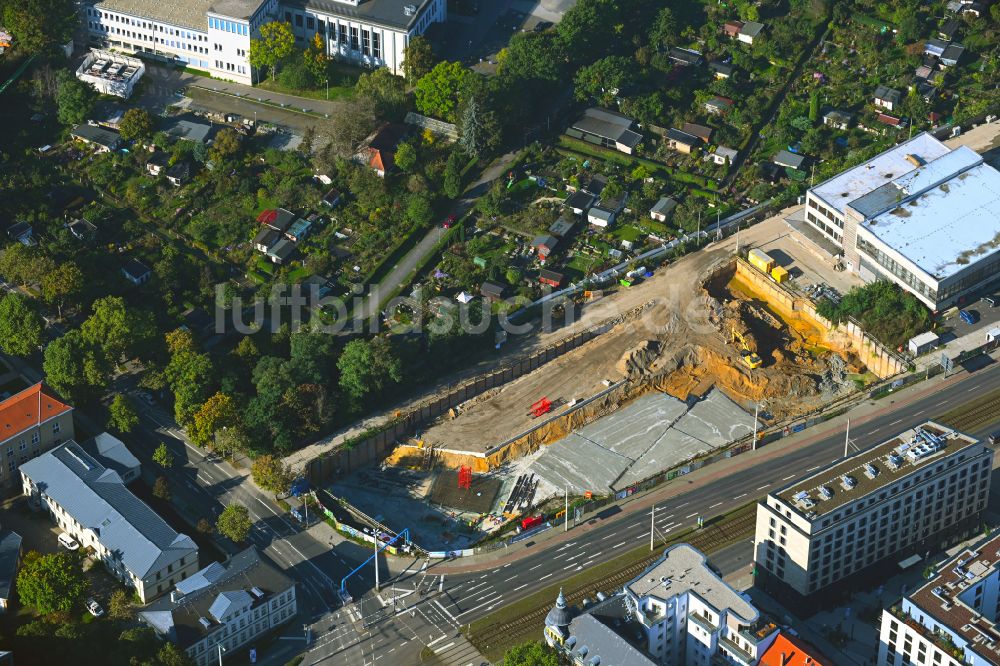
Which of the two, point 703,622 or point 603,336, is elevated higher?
point 703,622

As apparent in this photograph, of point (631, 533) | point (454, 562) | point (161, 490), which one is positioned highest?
point (161, 490)

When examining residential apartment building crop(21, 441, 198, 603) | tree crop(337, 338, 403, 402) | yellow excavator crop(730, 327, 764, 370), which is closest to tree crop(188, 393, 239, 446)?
residential apartment building crop(21, 441, 198, 603)

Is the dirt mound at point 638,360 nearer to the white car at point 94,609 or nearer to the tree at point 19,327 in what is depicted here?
the white car at point 94,609

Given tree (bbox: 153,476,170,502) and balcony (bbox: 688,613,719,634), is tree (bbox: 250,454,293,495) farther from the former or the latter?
balcony (bbox: 688,613,719,634)

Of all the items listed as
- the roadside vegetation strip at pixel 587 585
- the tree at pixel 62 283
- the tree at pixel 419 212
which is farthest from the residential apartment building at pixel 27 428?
the tree at pixel 419 212

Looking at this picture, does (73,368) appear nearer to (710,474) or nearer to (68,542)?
(68,542)

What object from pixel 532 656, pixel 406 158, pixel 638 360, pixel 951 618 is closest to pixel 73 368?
pixel 406 158

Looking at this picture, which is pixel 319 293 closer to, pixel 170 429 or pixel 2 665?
pixel 170 429
